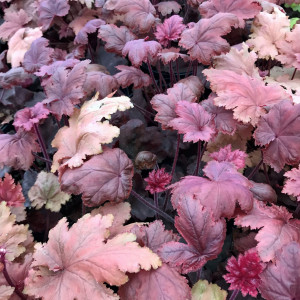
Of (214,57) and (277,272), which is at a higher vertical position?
(214,57)

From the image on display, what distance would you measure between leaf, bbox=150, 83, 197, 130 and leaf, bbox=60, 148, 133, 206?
0.20m

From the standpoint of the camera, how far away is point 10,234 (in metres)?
0.92

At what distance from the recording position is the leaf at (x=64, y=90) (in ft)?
3.77

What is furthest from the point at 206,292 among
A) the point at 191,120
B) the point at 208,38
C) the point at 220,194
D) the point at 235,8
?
the point at 235,8

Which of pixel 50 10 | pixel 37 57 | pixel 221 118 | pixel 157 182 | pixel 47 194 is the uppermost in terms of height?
pixel 50 10

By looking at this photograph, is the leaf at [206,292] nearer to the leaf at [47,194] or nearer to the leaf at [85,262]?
the leaf at [85,262]

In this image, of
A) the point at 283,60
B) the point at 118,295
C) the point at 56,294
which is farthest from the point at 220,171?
the point at 283,60

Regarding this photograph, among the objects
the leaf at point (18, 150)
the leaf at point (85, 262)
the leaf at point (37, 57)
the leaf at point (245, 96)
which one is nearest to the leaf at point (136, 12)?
the leaf at point (37, 57)

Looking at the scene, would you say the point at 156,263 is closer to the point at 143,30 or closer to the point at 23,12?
the point at 143,30

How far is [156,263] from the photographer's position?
0.75 meters

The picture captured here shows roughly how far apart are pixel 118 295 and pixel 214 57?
0.94 m

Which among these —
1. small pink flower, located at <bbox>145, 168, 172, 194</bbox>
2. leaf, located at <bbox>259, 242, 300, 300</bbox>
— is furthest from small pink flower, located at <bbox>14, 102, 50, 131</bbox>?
leaf, located at <bbox>259, 242, 300, 300</bbox>

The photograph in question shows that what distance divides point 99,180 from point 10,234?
0.29 m

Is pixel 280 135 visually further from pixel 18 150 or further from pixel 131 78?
pixel 18 150
